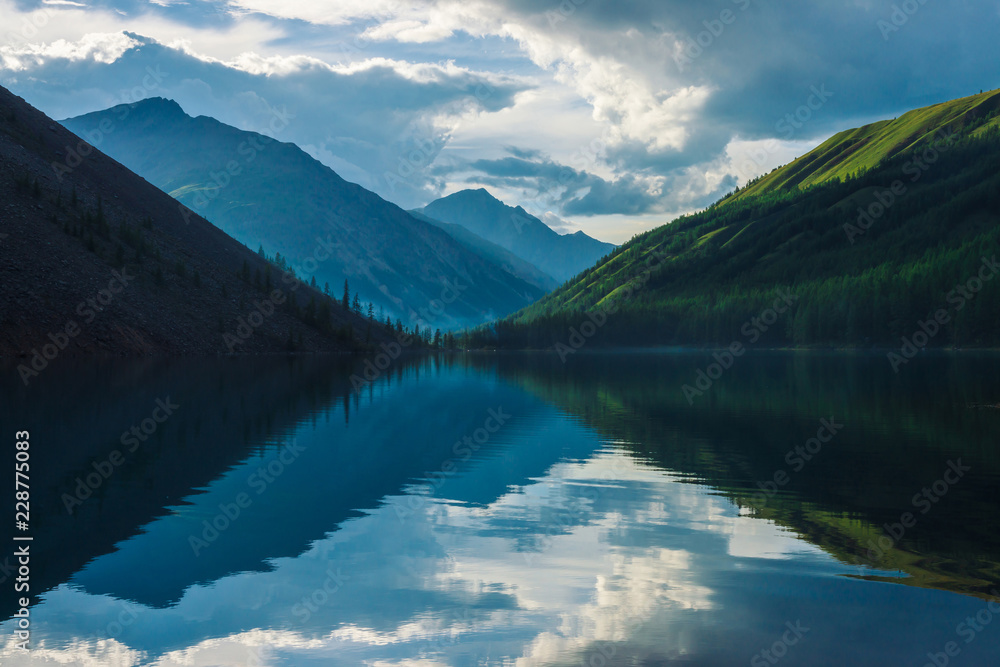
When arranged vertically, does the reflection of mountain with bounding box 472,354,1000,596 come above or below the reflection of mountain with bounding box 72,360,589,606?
above

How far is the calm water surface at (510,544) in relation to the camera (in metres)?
15.2

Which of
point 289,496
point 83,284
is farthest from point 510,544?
point 83,284

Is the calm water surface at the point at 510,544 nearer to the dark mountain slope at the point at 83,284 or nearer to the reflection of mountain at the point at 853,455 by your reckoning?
the reflection of mountain at the point at 853,455

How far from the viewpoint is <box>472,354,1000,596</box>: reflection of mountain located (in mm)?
21922

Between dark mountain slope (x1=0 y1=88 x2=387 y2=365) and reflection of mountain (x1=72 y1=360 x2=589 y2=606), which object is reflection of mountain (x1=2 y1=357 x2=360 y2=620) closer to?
reflection of mountain (x1=72 y1=360 x2=589 y2=606)

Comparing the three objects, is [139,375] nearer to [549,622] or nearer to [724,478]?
[724,478]

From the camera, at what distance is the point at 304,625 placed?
1602 centimetres

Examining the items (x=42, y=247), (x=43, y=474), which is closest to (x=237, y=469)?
(x=43, y=474)

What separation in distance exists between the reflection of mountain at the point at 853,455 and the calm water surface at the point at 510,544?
0.59 feet

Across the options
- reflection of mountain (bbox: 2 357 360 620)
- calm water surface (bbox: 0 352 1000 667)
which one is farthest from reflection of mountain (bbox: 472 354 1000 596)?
reflection of mountain (bbox: 2 357 360 620)

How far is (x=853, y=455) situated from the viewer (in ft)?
124

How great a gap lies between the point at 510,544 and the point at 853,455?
922 inches

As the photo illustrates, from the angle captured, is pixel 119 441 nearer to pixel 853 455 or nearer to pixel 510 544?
pixel 510 544

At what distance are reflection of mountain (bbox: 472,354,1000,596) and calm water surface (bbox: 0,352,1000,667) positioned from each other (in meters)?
0.18
